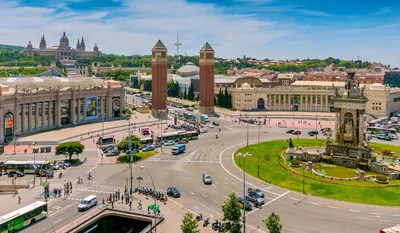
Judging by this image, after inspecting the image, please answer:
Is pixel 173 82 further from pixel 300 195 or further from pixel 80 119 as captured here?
pixel 300 195

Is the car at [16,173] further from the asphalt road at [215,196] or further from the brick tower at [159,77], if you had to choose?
the brick tower at [159,77]

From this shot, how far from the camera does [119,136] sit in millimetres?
Result: 99188

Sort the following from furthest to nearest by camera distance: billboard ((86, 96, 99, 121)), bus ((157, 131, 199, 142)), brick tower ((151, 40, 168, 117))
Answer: brick tower ((151, 40, 168, 117)) → billboard ((86, 96, 99, 121)) → bus ((157, 131, 199, 142))

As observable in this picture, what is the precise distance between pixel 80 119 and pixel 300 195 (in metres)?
77.2

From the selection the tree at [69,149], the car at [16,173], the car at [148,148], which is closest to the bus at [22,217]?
the car at [16,173]

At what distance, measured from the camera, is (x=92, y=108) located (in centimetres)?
11950

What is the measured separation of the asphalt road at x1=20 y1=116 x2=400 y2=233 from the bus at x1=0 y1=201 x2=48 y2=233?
922 mm

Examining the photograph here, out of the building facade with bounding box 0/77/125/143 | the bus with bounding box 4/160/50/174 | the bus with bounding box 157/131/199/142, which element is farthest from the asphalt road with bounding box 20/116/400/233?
the building facade with bounding box 0/77/125/143

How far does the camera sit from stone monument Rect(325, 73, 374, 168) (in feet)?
235

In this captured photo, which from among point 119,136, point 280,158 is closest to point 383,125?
point 280,158

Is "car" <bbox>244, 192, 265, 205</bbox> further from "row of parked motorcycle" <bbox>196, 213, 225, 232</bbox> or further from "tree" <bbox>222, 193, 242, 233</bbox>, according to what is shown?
"tree" <bbox>222, 193, 242, 233</bbox>

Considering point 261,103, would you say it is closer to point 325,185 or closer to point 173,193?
point 325,185

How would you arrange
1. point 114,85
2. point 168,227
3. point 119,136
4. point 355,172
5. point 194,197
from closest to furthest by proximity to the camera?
point 168,227, point 194,197, point 355,172, point 119,136, point 114,85

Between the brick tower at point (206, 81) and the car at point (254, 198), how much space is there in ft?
295
